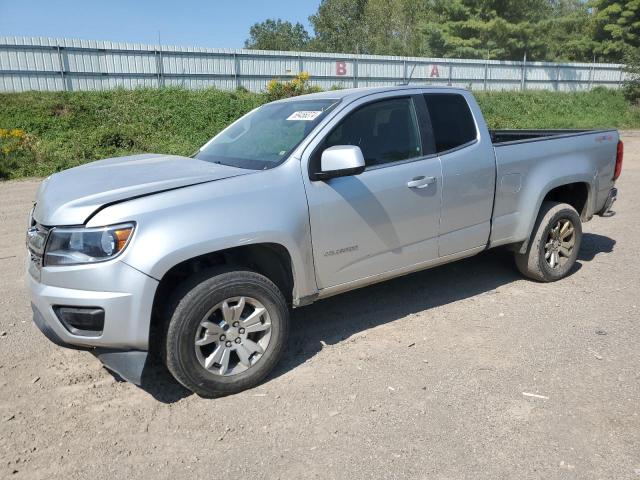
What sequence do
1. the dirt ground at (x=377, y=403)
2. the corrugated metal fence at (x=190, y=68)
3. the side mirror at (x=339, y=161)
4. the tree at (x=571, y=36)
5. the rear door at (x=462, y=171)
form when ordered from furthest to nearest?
1. the tree at (x=571, y=36)
2. the corrugated metal fence at (x=190, y=68)
3. the rear door at (x=462, y=171)
4. the side mirror at (x=339, y=161)
5. the dirt ground at (x=377, y=403)

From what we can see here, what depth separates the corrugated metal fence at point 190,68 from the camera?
55.7ft

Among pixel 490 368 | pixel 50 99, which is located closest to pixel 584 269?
pixel 490 368

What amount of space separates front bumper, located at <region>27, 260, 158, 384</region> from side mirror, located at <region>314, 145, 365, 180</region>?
1.30 m

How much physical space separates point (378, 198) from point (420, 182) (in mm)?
434

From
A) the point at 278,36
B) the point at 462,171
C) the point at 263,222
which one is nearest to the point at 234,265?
the point at 263,222

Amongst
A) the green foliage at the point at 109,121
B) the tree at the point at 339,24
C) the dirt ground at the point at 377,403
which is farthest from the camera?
the tree at the point at 339,24

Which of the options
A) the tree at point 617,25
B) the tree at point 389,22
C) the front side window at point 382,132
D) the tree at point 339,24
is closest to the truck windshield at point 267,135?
the front side window at point 382,132

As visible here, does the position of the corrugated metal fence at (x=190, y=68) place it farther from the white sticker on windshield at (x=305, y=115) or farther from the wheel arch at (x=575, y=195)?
the white sticker on windshield at (x=305, y=115)

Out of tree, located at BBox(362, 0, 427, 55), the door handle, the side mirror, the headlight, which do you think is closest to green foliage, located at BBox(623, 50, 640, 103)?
tree, located at BBox(362, 0, 427, 55)

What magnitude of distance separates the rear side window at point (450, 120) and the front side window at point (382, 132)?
0.66ft

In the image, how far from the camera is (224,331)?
328 centimetres

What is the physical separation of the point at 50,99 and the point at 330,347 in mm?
15715

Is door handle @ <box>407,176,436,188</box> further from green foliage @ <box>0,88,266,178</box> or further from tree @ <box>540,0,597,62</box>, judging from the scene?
tree @ <box>540,0,597,62</box>

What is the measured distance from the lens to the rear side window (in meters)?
4.36
